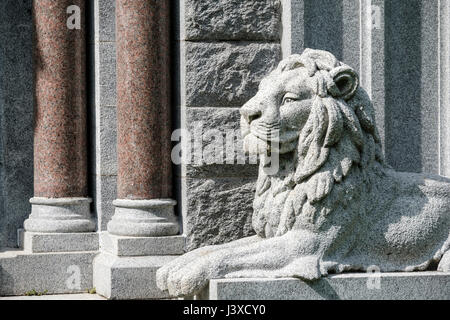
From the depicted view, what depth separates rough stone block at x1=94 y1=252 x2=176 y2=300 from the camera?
6656 millimetres

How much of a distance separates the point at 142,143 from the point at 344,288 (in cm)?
231

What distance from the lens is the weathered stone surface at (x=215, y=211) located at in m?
6.87

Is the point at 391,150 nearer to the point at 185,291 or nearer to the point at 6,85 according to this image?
the point at 185,291

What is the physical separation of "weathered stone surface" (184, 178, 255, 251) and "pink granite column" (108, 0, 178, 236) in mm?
202

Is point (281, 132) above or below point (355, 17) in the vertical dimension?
below

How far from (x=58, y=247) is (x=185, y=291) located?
231 centimetres

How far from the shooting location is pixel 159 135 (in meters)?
6.92

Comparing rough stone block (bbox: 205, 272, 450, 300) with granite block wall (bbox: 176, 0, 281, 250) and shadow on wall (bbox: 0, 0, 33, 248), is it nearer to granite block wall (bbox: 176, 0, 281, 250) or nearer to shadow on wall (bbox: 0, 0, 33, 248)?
granite block wall (bbox: 176, 0, 281, 250)

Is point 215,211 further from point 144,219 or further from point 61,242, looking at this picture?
point 61,242

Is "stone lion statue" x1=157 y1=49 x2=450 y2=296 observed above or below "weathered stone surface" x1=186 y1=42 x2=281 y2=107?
below

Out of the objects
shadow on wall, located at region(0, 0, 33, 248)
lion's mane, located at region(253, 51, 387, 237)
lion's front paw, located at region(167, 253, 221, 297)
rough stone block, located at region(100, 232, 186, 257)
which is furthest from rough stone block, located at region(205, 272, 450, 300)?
shadow on wall, located at region(0, 0, 33, 248)

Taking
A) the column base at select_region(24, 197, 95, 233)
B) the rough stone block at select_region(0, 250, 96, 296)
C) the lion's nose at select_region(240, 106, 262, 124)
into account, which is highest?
the lion's nose at select_region(240, 106, 262, 124)

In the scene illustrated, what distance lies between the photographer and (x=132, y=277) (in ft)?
21.9

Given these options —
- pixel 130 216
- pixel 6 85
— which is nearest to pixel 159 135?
pixel 130 216
